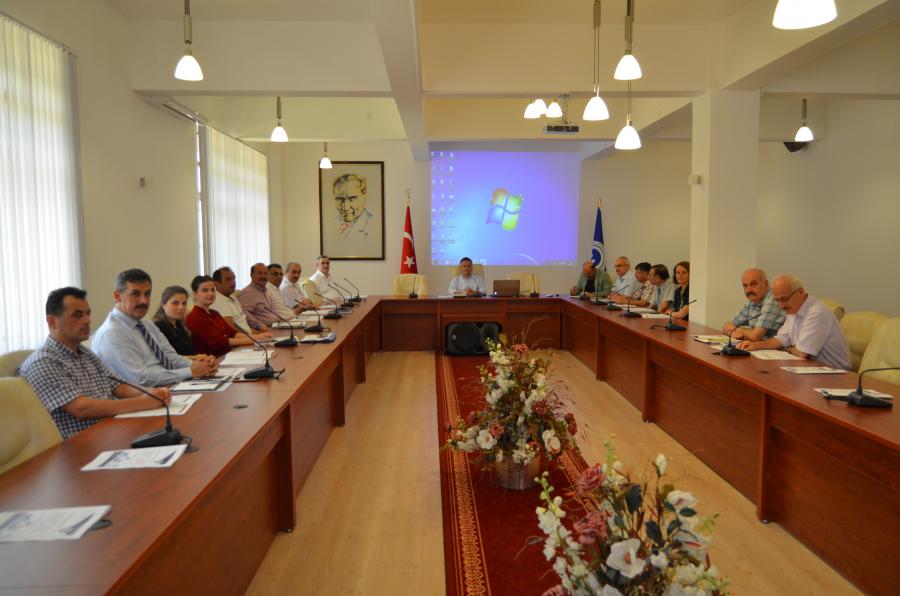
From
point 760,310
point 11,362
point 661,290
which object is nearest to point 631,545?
point 11,362

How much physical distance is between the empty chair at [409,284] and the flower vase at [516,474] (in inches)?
199

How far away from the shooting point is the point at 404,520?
9.89ft

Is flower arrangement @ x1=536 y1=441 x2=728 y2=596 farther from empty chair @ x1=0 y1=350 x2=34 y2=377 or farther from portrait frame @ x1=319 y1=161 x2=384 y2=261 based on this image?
portrait frame @ x1=319 y1=161 x2=384 y2=261

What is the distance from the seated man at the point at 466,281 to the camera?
26.2 feet

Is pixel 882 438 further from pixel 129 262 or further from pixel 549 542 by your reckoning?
pixel 129 262

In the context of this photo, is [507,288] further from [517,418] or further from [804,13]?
[804,13]

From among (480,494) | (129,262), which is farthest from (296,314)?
(480,494)

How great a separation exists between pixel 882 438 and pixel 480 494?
185 centimetres

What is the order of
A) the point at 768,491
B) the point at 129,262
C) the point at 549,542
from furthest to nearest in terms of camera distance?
the point at 129,262 < the point at 768,491 < the point at 549,542

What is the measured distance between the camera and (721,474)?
11.7 ft

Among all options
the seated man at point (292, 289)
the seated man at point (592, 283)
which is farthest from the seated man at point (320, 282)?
the seated man at point (592, 283)

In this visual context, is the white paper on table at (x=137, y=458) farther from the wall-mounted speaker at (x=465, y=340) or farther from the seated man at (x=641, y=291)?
the wall-mounted speaker at (x=465, y=340)

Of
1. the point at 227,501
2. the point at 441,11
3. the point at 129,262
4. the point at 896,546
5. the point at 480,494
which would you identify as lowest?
the point at 480,494

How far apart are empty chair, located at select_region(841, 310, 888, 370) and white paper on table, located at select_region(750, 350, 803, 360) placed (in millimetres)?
599
